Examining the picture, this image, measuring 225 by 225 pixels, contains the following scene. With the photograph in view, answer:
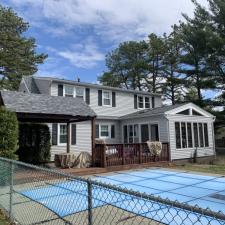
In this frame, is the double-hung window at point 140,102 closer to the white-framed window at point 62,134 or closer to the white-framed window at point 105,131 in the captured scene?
the white-framed window at point 105,131

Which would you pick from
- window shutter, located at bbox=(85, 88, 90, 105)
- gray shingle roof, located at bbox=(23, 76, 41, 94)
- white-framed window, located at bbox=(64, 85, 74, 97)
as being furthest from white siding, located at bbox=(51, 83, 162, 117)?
gray shingle roof, located at bbox=(23, 76, 41, 94)

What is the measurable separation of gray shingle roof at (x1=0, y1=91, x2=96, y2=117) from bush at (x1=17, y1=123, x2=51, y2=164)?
8.65 ft

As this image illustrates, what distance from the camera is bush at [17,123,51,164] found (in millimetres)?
15695

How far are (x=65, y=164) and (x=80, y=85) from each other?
8.84 m

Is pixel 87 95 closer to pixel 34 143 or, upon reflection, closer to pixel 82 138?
pixel 82 138

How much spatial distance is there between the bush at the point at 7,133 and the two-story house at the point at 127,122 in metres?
7.78

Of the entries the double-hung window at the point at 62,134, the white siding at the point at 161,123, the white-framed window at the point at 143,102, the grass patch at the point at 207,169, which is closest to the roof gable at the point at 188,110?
the white siding at the point at 161,123

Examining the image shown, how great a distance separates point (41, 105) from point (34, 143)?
3989 mm

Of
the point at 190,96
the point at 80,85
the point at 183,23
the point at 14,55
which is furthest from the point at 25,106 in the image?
the point at 190,96

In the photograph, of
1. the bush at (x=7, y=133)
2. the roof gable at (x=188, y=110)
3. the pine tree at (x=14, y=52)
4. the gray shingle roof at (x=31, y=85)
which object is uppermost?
the pine tree at (x=14, y=52)

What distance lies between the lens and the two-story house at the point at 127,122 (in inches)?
727

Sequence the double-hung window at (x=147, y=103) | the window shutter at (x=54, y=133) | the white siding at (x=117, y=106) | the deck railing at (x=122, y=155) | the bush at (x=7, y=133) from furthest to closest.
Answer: the double-hung window at (x=147, y=103) → the white siding at (x=117, y=106) → the window shutter at (x=54, y=133) → the deck railing at (x=122, y=155) → the bush at (x=7, y=133)

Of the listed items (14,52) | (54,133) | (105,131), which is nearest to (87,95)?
(105,131)

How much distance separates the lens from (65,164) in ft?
43.4
